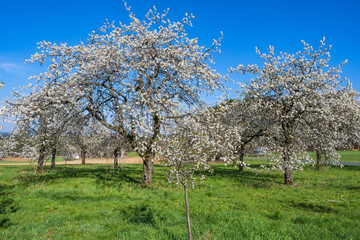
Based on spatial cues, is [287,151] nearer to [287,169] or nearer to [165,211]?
[287,169]

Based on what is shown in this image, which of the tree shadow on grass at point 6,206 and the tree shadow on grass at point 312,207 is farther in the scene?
the tree shadow on grass at point 312,207

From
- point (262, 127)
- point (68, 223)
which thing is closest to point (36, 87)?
point (68, 223)

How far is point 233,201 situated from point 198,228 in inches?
203

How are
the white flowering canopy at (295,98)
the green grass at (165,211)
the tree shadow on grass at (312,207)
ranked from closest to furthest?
the green grass at (165,211) → the tree shadow on grass at (312,207) → the white flowering canopy at (295,98)

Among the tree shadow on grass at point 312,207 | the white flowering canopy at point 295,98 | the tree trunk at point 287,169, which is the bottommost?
the tree shadow on grass at point 312,207

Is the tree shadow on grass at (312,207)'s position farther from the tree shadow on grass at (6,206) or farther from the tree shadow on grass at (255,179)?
the tree shadow on grass at (6,206)

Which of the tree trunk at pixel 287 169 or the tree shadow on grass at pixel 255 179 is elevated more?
the tree trunk at pixel 287 169

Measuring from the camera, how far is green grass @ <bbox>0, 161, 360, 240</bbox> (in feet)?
24.2

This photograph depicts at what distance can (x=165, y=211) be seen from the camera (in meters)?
9.42

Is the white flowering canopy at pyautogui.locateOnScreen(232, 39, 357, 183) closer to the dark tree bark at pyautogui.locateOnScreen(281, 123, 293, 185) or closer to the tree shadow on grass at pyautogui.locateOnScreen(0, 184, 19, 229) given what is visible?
the dark tree bark at pyautogui.locateOnScreen(281, 123, 293, 185)

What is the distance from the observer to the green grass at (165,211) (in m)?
7.39

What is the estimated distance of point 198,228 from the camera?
749 centimetres

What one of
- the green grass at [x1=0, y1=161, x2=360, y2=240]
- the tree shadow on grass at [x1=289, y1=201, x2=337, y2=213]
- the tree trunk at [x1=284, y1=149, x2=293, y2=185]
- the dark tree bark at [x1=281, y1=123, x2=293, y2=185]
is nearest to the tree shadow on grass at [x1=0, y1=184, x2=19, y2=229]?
the green grass at [x1=0, y1=161, x2=360, y2=240]

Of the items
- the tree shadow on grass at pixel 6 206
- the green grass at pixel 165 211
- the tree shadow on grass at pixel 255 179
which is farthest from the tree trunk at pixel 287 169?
the tree shadow on grass at pixel 6 206
